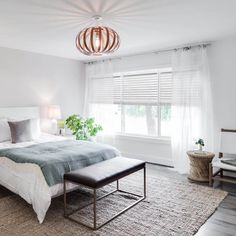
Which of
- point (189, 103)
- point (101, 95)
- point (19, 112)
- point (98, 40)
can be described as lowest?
point (19, 112)

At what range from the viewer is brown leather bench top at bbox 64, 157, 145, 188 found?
8.08 ft

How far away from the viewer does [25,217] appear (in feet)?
8.64

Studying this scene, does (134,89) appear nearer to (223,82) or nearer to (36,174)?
(223,82)

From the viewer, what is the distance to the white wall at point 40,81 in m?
4.43

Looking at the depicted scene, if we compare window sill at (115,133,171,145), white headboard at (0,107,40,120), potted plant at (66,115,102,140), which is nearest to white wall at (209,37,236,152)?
window sill at (115,133,171,145)

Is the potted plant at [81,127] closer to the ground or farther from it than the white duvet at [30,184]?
farther from it

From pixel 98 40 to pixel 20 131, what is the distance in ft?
7.35

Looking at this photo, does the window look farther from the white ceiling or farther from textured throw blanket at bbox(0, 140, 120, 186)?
textured throw blanket at bbox(0, 140, 120, 186)

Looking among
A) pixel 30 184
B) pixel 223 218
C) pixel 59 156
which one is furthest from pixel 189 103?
pixel 30 184

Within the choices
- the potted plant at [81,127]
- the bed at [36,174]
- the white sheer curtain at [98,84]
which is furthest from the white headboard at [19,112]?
the white sheer curtain at [98,84]

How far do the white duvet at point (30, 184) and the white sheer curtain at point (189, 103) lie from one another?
2273 millimetres

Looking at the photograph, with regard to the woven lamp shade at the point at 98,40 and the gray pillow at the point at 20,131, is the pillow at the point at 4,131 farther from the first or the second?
the woven lamp shade at the point at 98,40

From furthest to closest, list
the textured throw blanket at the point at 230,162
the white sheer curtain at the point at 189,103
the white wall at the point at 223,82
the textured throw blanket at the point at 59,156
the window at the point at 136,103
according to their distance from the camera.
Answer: the window at the point at 136,103, the white sheer curtain at the point at 189,103, the white wall at the point at 223,82, the textured throw blanket at the point at 230,162, the textured throw blanket at the point at 59,156

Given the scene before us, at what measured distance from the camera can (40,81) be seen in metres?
4.99
